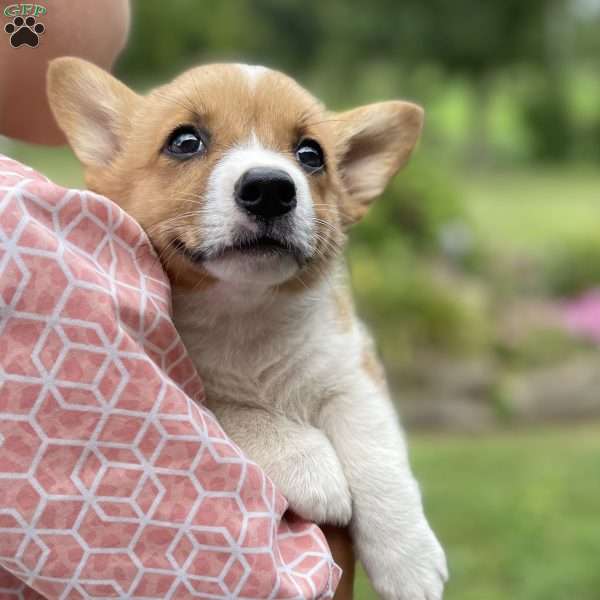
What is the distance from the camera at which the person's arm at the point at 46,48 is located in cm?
157

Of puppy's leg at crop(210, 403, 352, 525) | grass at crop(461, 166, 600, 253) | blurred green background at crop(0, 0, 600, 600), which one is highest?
puppy's leg at crop(210, 403, 352, 525)

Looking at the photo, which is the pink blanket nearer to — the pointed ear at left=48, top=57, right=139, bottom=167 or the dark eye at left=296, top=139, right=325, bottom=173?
the pointed ear at left=48, top=57, right=139, bottom=167

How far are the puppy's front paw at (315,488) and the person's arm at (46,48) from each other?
80 centimetres

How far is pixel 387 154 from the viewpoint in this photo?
192 centimetres

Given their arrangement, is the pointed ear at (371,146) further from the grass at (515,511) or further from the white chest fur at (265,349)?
the grass at (515,511)

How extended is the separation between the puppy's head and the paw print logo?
0.06 m

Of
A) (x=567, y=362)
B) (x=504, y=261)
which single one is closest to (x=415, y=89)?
(x=504, y=261)

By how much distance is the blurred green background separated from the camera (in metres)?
4.71

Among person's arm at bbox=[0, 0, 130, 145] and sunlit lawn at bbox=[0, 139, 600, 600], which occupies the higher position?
person's arm at bbox=[0, 0, 130, 145]

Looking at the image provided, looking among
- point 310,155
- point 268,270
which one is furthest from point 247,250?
point 310,155

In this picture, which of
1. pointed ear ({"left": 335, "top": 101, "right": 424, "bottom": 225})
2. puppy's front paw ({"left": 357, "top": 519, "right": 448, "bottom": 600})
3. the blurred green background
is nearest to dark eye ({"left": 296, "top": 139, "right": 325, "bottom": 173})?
pointed ear ({"left": 335, "top": 101, "right": 424, "bottom": 225})

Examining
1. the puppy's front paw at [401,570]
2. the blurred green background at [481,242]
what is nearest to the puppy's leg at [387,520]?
the puppy's front paw at [401,570]

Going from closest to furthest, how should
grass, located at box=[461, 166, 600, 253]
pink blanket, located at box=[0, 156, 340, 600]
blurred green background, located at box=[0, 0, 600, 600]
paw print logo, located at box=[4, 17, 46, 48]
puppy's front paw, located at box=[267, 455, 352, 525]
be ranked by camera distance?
pink blanket, located at box=[0, 156, 340, 600]
puppy's front paw, located at box=[267, 455, 352, 525]
paw print logo, located at box=[4, 17, 46, 48]
blurred green background, located at box=[0, 0, 600, 600]
grass, located at box=[461, 166, 600, 253]

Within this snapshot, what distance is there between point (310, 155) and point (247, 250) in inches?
11.9
